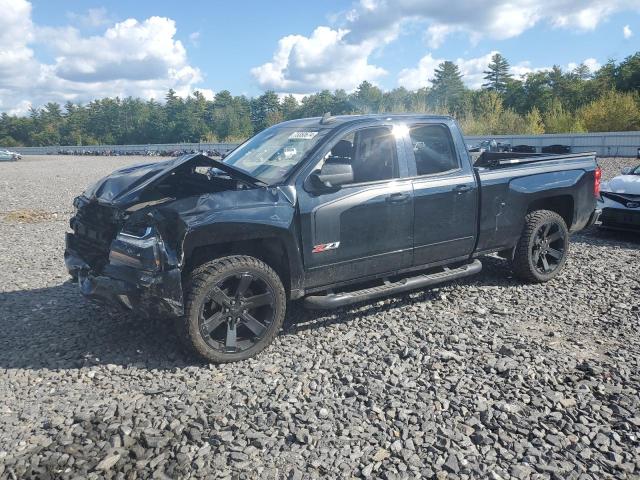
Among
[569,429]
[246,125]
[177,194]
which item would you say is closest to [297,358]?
[177,194]

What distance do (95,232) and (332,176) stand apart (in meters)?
2.03

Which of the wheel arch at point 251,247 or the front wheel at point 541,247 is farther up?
the wheel arch at point 251,247

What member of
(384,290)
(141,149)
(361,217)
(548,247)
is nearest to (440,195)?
(361,217)

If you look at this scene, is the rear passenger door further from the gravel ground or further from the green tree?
the green tree

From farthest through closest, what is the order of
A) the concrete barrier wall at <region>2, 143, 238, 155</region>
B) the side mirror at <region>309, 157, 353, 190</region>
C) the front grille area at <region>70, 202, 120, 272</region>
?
the concrete barrier wall at <region>2, 143, 238, 155</region> → the side mirror at <region>309, 157, 353, 190</region> → the front grille area at <region>70, 202, 120, 272</region>

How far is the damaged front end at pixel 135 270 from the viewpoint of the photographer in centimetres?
380

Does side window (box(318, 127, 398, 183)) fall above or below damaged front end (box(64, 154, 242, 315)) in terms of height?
above

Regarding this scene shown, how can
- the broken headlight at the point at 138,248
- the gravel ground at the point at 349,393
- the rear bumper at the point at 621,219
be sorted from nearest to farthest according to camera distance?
the gravel ground at the point at 349,393, the broken headlight at the point at 138,248, the rear bumper at the point at 621,219

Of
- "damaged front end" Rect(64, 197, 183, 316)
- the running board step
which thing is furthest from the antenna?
"damaged front end" Rect(64, 197, 183, 316)

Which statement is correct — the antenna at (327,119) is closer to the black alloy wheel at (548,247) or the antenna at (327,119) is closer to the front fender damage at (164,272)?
the front fender damage at (164,272)

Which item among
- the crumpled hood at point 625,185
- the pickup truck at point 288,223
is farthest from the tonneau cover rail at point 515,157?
the crumpled hood at point 625,185

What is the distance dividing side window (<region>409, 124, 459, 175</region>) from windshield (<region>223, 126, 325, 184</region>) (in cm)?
100

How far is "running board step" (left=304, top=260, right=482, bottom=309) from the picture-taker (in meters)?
4.48

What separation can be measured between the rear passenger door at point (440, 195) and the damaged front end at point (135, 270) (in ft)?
7.79
